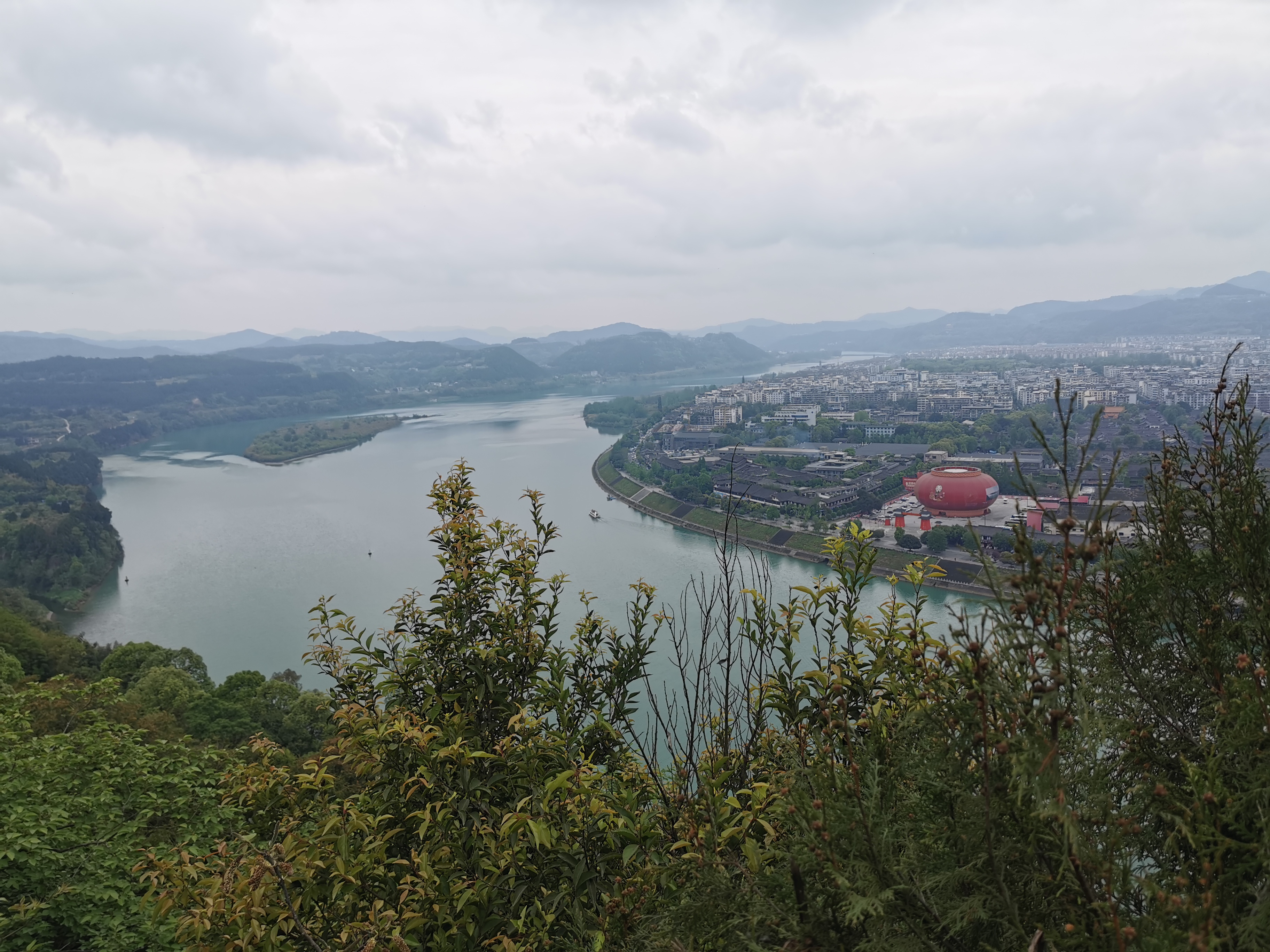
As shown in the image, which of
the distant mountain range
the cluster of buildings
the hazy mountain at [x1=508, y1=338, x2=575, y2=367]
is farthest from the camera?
the hazy mountain at [x1=508, y1=338, x2=575, y2=367]

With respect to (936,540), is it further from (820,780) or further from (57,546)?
(57,546)

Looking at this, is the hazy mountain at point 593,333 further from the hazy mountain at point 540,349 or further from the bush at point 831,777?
the bush at point 831,777

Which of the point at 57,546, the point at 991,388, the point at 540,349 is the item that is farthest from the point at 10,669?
the point at 540,349

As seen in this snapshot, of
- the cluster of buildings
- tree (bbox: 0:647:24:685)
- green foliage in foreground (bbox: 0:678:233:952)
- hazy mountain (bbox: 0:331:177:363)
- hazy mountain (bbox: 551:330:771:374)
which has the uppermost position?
hazy mountain (bbox: 0:331:177:363)

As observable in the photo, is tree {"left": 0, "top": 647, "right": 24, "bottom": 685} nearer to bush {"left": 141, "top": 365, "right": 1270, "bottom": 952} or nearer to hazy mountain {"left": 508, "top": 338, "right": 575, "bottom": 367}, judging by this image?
bush {"left": 141, "top": 365, "right": 1270, "bottom": 952}

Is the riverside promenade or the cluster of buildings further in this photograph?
the cluster of buildings

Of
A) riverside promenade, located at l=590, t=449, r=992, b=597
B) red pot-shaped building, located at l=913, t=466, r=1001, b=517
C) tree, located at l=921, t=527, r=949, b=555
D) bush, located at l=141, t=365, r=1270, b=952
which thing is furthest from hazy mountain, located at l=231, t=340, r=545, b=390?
bush, located at l=141, t=365, r=1270, b=952

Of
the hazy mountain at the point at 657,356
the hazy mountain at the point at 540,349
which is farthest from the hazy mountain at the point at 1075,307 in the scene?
the hazy mountain at the point at 540,349
